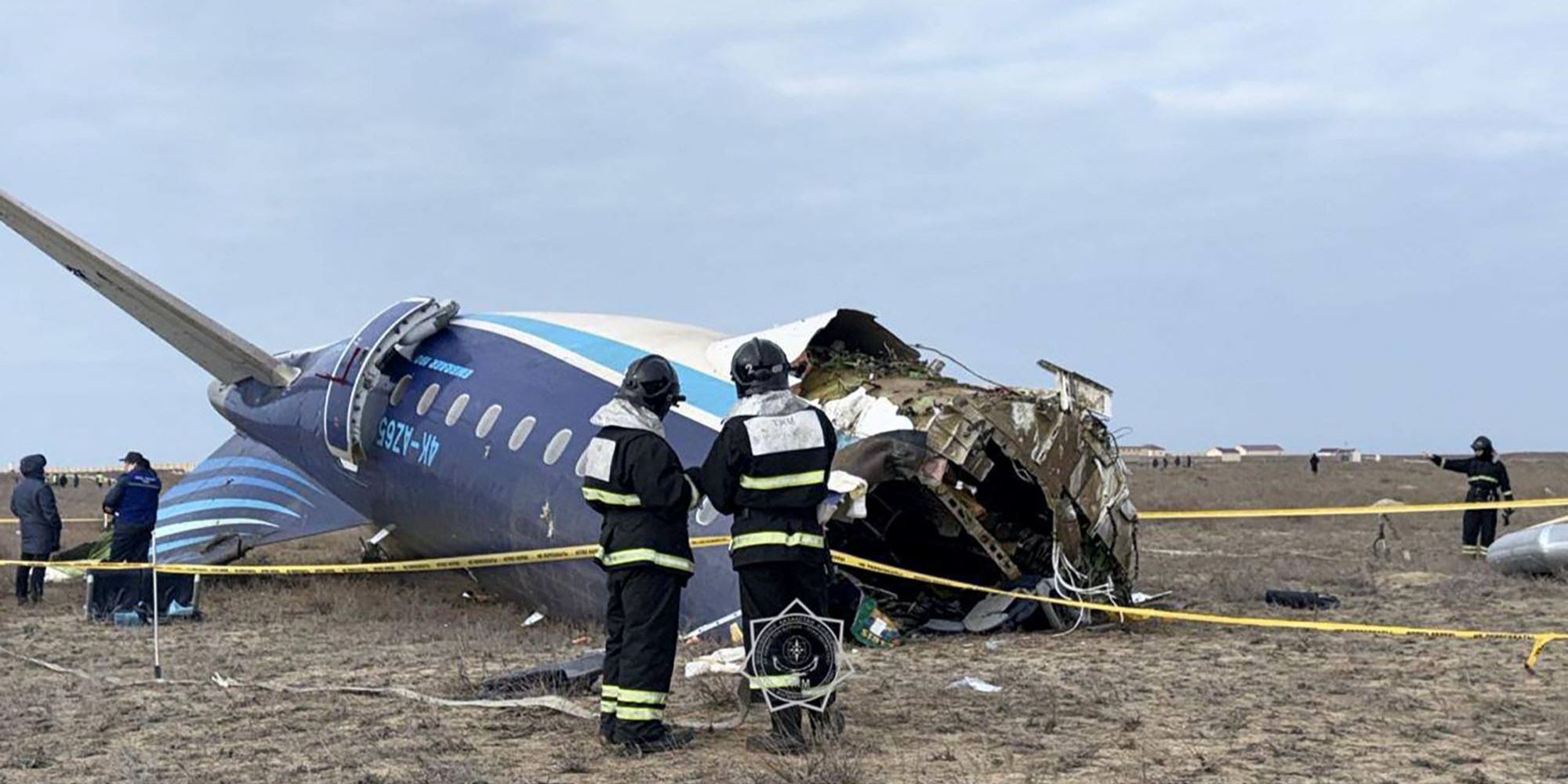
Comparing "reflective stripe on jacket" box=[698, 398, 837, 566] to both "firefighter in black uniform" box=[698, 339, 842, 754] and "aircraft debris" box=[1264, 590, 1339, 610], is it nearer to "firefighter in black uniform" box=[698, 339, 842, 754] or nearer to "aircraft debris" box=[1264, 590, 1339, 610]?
"firefighter in black uniform" box=[698, 339, 842, 754]

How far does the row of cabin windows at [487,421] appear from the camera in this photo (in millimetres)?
14156

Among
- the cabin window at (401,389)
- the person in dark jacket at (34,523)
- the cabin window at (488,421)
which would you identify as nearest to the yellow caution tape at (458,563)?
the person in dark jacket at (34,523)

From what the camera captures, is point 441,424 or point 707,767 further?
point 441,424

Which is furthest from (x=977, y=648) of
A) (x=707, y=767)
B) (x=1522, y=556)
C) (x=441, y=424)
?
(x=1522, y=556)

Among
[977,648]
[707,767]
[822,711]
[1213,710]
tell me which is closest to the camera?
[707,767]

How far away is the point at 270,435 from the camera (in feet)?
62.2

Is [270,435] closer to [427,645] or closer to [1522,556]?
[427,645]

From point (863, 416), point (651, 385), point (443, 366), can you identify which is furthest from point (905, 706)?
point (443, 366)

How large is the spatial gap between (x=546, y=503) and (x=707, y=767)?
21.4 ft

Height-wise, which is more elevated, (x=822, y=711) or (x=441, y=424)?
(x=441, y=424)

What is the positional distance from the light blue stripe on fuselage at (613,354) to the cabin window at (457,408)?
1.05 meters

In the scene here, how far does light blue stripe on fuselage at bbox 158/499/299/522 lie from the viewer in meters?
19.4

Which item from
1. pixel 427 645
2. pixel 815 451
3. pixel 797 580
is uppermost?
pixel 815 451

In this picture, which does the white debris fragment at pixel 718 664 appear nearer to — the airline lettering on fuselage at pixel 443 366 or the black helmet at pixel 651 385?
the black helmet at pixel 651 385
